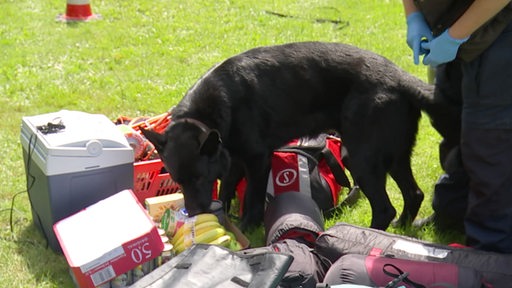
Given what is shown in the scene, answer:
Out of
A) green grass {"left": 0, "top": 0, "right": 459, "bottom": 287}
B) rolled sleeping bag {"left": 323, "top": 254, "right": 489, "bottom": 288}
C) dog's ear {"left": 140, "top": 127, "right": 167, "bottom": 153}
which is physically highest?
dog's ear {"left": 140, "top": 127, "right": 167, "bottom": 153}

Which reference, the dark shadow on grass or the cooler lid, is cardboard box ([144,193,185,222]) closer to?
the cooler lid

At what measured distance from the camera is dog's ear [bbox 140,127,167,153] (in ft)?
13.5

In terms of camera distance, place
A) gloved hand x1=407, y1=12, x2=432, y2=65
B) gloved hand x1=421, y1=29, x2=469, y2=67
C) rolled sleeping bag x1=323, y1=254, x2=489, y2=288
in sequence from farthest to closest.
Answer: gloved hand x1=407, y1=12, x2=432, y2=65
gloved hand x1=421, y1=29, x2=469, y2=67
rolled sleeping bag x1=323, y1=254, x2=489, y2=288

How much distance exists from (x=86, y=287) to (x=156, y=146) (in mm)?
981

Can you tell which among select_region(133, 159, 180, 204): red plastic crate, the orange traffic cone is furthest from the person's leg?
the orange traffic cone

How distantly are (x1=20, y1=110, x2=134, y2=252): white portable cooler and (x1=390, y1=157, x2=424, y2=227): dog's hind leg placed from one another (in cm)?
163

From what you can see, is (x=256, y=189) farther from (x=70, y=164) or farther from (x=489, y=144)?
(x=489, y=144)

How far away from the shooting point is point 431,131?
5.71 metres

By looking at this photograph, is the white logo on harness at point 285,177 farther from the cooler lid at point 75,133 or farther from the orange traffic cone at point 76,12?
the orange traffic cone at point 76,12

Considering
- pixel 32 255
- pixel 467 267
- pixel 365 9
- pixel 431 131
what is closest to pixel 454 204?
pixel 467 267

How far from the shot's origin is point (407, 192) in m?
4.43

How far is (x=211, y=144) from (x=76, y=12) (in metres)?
5.52

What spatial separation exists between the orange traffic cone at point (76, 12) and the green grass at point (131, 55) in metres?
0.19

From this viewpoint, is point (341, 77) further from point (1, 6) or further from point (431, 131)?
point (1, 6)
